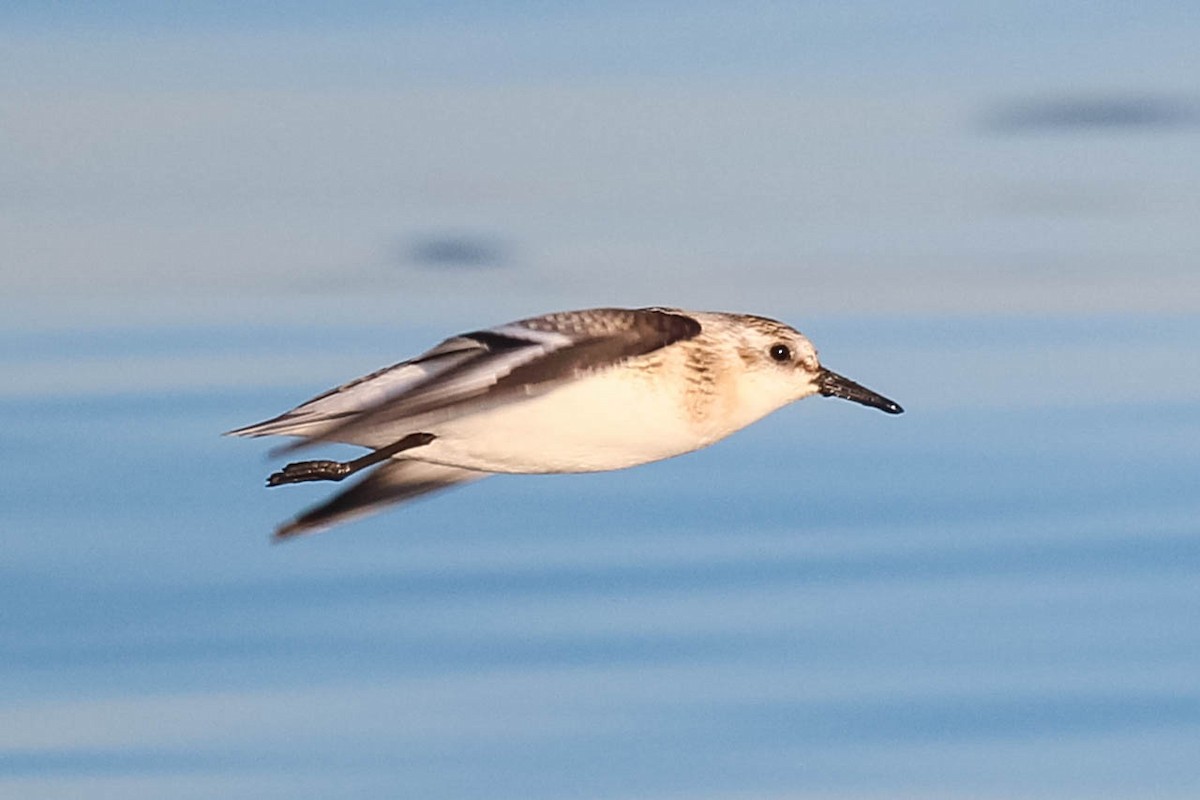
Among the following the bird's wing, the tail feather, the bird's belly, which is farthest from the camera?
the tail feather

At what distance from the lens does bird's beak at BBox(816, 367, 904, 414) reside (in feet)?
73.3

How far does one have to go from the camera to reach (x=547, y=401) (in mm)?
20094

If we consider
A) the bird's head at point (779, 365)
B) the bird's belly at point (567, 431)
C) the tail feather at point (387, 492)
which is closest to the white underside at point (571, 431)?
the bird's belly at point (567, 431)

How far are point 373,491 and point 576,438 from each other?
2.53 m

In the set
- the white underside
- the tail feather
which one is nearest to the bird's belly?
the white underside

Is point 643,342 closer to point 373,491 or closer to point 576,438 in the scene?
point 576,438

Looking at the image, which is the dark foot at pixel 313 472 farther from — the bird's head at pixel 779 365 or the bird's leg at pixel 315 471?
the bird's head at pixel 779 365

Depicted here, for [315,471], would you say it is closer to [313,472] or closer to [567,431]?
[313,472]

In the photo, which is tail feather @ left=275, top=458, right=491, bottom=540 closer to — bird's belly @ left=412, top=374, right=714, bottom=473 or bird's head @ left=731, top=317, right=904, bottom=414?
bird's belly @ left=412, top=374, right=714, bottom=473

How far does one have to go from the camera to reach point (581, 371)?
20.1 m

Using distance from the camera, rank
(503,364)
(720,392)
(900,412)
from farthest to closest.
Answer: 1. (900,412)
2. (720,392)
3. (503,364)

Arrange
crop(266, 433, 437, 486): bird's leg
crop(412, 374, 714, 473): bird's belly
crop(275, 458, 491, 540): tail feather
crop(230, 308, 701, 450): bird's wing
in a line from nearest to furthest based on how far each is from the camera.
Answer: crop(230, 308, 701, 450): bird's wing → crop(412, 374, 714, 473): bird's belly → crop(266, 433, 437, 486): bird's leg → crop(275, 458, 491, 540): tail feather

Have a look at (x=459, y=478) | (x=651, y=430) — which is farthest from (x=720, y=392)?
(x=459, y=478)

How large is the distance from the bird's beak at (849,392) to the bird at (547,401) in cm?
101
